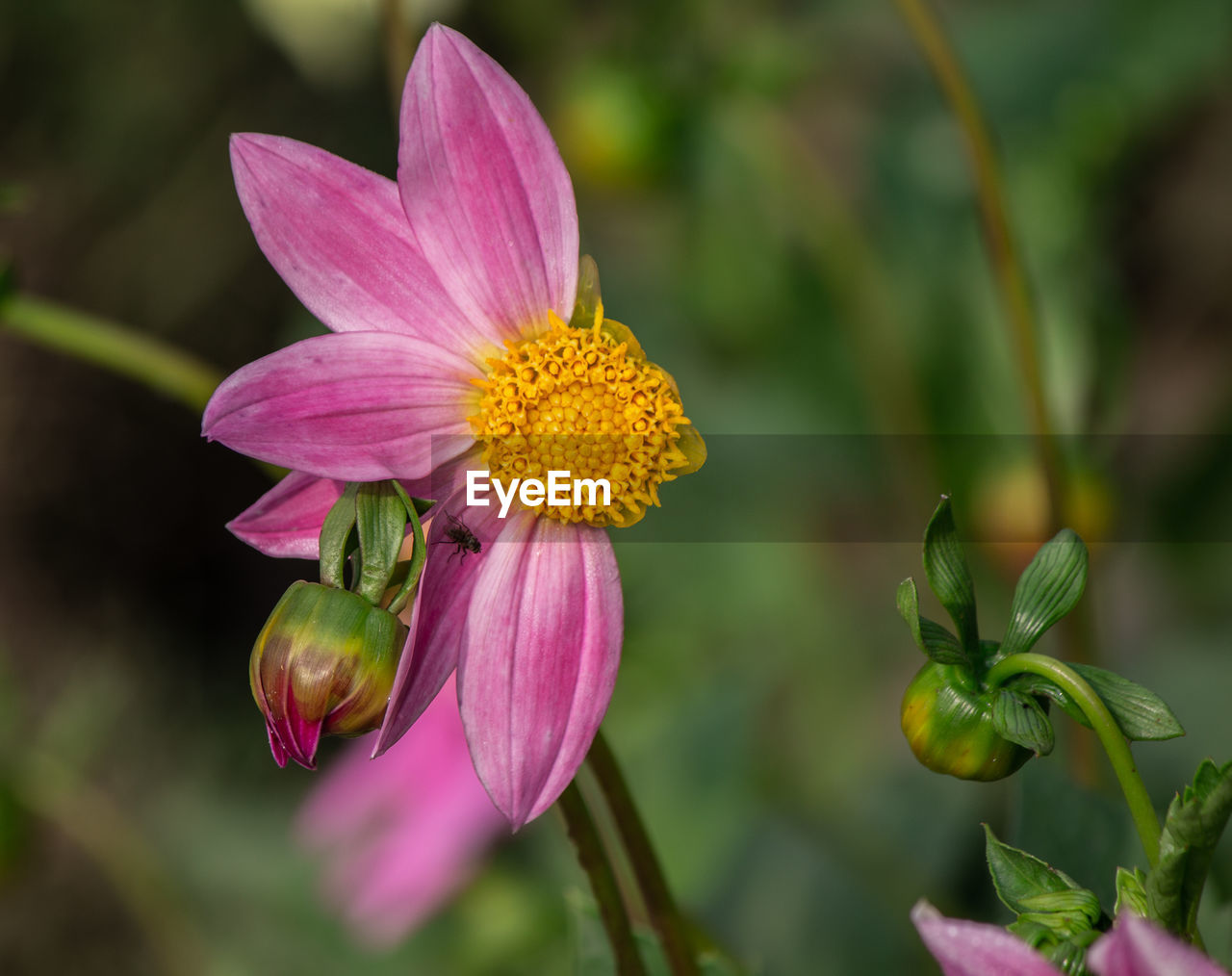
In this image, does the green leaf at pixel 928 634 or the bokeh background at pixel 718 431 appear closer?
the green leaf at pixel 928 634

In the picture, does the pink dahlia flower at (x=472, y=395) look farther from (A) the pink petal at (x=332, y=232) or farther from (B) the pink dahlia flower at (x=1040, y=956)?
(B) the pink dahlia flower at (x=1040, y=956)

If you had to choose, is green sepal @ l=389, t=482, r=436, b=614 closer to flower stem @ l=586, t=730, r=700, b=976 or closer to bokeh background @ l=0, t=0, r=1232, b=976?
flower stem @ l=586, t=730, r=700, b=976

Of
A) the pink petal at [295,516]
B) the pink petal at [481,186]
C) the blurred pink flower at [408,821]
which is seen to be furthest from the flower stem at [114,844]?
the pink petal at [481,186]

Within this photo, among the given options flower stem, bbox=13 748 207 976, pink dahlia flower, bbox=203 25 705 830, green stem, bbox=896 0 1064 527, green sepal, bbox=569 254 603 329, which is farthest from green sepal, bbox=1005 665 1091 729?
flower stem, bbox=13 748 207 976

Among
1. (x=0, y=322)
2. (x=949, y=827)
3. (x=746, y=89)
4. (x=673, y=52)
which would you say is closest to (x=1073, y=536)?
(x=0, y=322)

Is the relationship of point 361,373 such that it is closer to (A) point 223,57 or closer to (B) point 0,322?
(B) point 0,322

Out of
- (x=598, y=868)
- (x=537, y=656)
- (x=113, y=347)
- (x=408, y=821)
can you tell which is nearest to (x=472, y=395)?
(x=537, y=656)
